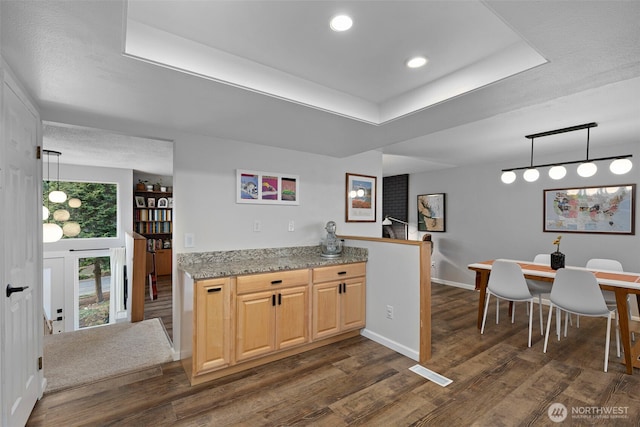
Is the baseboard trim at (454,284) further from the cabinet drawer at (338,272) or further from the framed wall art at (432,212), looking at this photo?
the cabinet drawer at (338,272)

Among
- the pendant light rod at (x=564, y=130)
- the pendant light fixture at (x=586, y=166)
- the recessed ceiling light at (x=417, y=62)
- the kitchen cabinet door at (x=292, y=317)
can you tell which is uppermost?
the recessed ceiling light at (x=417, y=62)

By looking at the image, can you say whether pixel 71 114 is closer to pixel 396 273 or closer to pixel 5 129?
pixel 5 129

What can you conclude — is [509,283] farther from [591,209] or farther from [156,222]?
[156,222]

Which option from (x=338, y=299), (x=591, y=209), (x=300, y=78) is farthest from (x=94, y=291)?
(x=591, y=209)

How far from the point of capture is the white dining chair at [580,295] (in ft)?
8.84

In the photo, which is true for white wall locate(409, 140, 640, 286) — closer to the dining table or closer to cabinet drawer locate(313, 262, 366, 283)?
the dining table

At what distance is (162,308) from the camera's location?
439 cm

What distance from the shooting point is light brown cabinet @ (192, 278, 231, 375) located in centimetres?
234

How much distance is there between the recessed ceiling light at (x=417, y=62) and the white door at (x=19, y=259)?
2225mm

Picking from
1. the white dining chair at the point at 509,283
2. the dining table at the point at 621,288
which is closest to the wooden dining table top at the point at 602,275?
the dining table at the point at 621,288

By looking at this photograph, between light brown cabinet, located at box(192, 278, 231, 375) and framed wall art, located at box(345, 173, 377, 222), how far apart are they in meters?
2.04

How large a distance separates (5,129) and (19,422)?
1.68m

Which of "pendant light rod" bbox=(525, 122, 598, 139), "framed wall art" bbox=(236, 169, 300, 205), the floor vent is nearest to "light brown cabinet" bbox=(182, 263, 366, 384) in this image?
the floor vent

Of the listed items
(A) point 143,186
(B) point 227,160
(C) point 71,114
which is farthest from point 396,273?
(A) point 143,186
